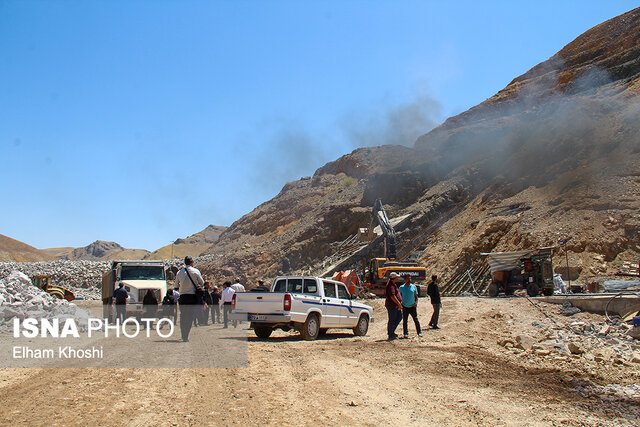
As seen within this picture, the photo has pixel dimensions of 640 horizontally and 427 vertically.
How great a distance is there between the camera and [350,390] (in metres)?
6.90

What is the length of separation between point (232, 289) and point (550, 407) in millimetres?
12349

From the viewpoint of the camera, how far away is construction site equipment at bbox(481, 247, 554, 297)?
2145cm

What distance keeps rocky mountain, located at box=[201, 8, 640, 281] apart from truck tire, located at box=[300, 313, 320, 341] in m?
17.8

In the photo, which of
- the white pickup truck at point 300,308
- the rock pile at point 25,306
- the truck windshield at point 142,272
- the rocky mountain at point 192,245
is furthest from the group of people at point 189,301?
the rocky mountain at point 192,245

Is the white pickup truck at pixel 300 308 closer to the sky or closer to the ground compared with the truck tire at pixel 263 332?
closer to the sky

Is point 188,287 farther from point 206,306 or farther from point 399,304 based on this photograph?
point 206,306

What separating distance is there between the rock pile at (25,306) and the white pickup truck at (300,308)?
5.48 meters

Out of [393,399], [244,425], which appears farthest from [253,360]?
[244,425]

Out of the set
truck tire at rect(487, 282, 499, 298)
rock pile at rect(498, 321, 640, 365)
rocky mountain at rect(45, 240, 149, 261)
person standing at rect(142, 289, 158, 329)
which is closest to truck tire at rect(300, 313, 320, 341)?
rock pile at rect(498, 321, 640, 365)

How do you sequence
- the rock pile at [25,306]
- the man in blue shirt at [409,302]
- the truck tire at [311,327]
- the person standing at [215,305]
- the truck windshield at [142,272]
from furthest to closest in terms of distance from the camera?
the truck windshield at [142,272] < the person standing at [215,305] < the rock pile at [25,306] < the man in blue shirt at [409,302] < the truck tire at [311,327]

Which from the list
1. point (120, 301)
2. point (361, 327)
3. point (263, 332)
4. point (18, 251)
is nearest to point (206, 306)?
point (120, 301)

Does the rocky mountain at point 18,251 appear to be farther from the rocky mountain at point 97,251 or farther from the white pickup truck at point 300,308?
the white pickup truck at point 300,308

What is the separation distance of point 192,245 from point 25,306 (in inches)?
4651

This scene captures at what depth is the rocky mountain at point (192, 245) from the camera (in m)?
114
